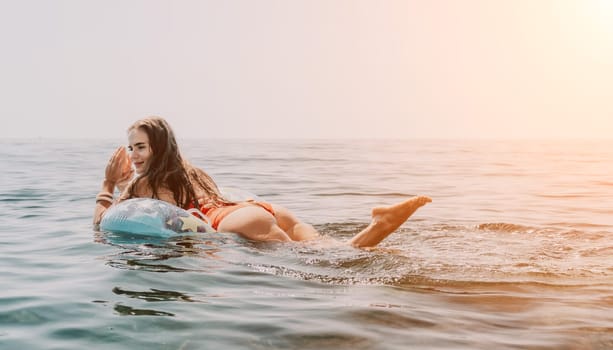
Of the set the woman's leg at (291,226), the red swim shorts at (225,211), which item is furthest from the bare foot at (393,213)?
the red swim shorts at (225,211)

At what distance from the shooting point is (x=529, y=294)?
5258 millimetres

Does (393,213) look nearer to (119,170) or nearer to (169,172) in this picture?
(169,172)

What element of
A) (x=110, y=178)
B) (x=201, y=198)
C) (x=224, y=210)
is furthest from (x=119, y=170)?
(x=224, y=210)

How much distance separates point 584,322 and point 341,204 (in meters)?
7.33

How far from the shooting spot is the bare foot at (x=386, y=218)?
669 centimetres

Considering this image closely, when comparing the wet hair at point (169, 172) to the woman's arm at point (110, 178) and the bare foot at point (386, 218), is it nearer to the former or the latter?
the woman's arm at point (110, 178)

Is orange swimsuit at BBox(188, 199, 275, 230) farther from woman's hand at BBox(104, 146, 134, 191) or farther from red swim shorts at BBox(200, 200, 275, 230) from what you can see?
woman's hand at BBox(104, 146, 134, 191)

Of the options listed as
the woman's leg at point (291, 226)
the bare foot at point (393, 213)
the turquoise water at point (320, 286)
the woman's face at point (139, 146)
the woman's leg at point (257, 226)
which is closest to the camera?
the turquoise water at point (320, 286)

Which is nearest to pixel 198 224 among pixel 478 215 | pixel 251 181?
pixel 478 215

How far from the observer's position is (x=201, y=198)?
800 centimetres

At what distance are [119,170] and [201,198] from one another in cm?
115

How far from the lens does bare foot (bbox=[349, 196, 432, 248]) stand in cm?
669

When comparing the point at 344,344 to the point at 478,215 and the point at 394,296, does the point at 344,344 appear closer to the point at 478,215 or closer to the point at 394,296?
the point at 394,296

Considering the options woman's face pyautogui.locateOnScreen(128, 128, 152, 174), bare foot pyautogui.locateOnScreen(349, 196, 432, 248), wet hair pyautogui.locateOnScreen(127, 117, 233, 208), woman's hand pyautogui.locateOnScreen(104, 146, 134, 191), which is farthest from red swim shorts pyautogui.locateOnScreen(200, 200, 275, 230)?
woman's hand pyautogui.locateOnScreen(104, 146, 134, 191)
